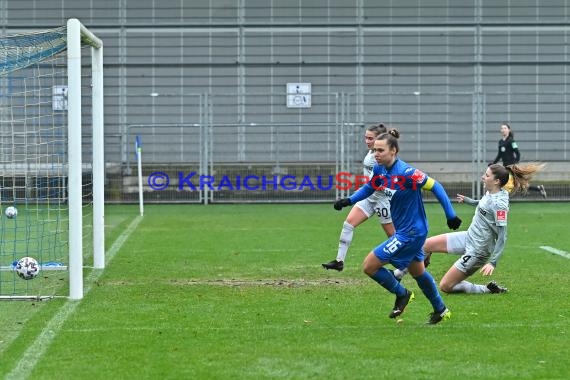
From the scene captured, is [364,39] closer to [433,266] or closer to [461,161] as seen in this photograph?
[461,161]

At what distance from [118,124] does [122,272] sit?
1632 cm

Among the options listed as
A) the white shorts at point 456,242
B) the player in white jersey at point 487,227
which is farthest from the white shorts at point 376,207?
the player in white jersey at point 487,227

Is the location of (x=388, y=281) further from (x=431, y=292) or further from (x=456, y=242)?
(x=456, y=242)

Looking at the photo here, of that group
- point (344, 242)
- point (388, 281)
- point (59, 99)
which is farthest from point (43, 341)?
point (59, 99)

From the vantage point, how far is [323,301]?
10.5 m

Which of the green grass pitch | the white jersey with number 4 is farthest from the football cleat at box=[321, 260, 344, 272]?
the white jersey with number 4

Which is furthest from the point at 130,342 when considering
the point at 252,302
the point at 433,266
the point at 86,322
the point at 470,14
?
the point at 470,14

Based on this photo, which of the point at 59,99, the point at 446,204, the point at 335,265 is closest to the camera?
the point at 446,204

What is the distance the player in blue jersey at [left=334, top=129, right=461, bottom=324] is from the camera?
9031 millimetres

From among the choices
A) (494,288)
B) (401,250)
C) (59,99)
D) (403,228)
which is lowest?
(494,288)

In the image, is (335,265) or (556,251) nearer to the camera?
(335,265)

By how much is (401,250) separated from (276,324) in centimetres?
123

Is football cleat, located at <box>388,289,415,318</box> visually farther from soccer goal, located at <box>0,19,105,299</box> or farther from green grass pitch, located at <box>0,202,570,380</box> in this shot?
soccer goal, located at <box>0,19,105,299</box>

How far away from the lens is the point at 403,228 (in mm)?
9094
